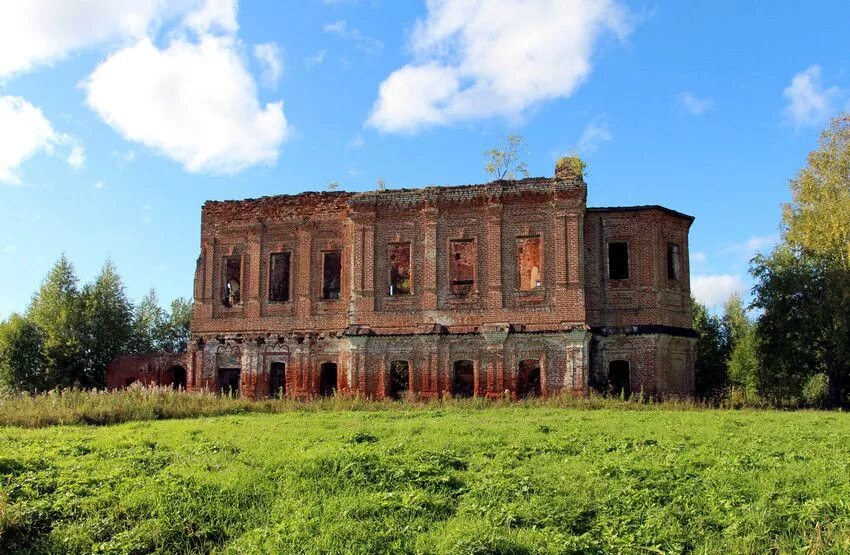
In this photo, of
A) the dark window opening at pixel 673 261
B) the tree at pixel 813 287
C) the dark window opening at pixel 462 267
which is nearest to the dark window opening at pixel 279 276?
the dark window opening at pixel 462 267

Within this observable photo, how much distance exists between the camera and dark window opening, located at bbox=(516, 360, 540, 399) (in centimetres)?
2338

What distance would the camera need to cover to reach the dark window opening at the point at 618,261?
24.5m

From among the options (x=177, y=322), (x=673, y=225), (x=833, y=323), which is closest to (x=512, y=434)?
(x=673, y=225)

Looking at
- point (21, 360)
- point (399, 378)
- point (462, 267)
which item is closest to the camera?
point (462, 267)

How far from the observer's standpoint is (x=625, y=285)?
942 inches

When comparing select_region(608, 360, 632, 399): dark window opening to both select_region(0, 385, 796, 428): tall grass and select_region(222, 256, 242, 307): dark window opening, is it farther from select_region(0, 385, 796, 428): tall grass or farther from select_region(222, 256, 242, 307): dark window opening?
select_region(222, 256, 242, 307): dark window opening

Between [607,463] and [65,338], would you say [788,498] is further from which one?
[65,338]

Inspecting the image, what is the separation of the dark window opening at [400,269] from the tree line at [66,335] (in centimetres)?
1464

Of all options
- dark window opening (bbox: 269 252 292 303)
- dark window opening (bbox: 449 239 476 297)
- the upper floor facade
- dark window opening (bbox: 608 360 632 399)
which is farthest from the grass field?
dark window opening (bbox: 269 252 292 303)

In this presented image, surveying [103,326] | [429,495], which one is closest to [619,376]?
[429,495]

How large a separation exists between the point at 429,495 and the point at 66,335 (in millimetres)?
29322

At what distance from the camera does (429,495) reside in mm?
8703

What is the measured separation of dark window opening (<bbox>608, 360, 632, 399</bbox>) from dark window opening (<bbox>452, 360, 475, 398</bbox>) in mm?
4424

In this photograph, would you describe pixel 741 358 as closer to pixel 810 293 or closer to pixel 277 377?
pixel 810 293
